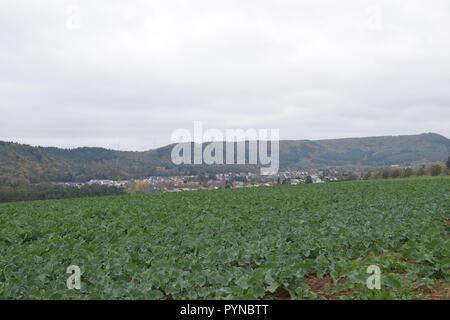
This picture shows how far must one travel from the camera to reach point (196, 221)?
16.0 m

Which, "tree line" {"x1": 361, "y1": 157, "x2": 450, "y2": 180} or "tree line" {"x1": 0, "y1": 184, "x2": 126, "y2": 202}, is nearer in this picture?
"tree line" {"x1": 0, "y1": 184, "x2": 126, "y2": 202}

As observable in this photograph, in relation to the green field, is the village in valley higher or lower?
lower

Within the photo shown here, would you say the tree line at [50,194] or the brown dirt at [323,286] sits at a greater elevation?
the brown dirt at [323,286]

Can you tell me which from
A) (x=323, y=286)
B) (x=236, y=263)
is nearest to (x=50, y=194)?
(x=236, y=263)

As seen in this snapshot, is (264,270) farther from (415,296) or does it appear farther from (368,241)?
(368,241)

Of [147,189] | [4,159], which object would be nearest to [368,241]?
[147,189]

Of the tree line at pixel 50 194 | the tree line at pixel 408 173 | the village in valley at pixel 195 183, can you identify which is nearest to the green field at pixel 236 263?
the tree line at pixel 50 194

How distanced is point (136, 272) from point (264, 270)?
2.57m

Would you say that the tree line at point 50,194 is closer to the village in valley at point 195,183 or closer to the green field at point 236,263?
the village in valley at point 195,183

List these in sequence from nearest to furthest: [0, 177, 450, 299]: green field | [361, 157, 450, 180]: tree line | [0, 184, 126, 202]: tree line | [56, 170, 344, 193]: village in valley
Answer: [0, 177, 450, 299]: green field → [0, 184, 126, 202]: tree line → [56, 170, 344, 193]: village in valley → [361, 157, 450, 180]: tree line

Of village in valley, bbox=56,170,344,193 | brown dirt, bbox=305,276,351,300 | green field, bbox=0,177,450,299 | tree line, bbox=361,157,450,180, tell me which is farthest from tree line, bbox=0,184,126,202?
tree line, bbox=361,157,450,180

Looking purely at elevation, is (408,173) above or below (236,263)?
above

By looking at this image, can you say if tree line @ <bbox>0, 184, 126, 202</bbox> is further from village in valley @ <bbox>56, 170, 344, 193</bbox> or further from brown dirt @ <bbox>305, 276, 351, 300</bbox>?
brown dirt @ <bbox>305, 276, 351, 300</bbox>

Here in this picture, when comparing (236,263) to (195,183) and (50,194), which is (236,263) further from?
(195,183)
